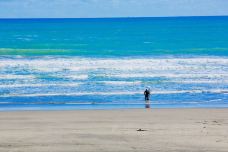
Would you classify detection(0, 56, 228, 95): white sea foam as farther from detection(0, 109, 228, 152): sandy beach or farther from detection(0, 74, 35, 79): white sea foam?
detection(0, 109, 228, 152): sandy beach

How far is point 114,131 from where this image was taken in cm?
1321

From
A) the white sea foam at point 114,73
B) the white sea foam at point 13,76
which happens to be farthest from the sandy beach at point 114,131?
the white sea foam at point 13,76

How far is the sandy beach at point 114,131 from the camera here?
11320 millimetres

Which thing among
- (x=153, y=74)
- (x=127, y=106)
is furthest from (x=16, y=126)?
(x=153, y=74)

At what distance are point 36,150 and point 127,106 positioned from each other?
9.27 meters

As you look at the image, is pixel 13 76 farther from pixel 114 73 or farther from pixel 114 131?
pixel 114 131

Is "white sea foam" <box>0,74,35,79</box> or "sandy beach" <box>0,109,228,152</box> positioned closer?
"sandy beach" <box>0,109,228,152</box>

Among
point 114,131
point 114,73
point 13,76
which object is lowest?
point 114,131

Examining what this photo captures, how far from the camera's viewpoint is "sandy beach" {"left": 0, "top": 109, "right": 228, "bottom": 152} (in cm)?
1132

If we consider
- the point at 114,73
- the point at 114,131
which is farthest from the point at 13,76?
the point at 114,131

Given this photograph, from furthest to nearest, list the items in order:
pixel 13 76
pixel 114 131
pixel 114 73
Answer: pixel 114 73, pixel 13 76, pixel 114 131

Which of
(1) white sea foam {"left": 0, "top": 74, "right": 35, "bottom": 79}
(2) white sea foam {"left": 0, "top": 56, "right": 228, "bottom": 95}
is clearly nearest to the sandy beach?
(2) white sea foam {"left": 0, "top": 56, "right": 228, "bottom": 95}

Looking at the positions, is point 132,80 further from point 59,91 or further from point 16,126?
point 16,126

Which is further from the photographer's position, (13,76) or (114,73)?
(114,73)
